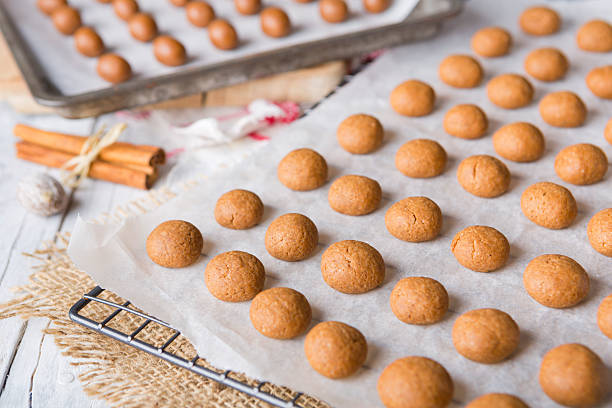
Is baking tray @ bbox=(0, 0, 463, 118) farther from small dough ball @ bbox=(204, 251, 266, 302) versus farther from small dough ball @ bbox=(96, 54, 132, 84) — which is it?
small dough ball @ bbox=(204, 251, 266, 302)

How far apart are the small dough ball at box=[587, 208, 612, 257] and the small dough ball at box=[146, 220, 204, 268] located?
1.16 meters

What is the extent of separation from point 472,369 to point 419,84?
47.3 inches

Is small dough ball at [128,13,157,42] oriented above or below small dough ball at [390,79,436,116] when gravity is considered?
above

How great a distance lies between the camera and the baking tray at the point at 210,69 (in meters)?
2.15

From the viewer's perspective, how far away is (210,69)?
2238mm

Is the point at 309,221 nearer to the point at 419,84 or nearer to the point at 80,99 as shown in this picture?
the point at 419,84

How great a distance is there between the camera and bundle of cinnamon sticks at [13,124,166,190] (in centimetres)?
221

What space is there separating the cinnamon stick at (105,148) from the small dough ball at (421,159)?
923 millimetres

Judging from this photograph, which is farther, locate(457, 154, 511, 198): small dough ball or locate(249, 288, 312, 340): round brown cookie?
locate(457, 154, 511, 198): small dough ball

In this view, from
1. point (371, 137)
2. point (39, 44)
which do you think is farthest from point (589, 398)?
point (39, 44)

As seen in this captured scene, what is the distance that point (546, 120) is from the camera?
218cm

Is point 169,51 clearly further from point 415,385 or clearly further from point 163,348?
point 415,385

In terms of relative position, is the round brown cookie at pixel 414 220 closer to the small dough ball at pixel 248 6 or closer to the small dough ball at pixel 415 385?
the small dough ball at pixel 415 385

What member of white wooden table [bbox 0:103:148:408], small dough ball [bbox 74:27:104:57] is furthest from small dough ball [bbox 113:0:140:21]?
white wooden table [bbox 0:103:148:408]
